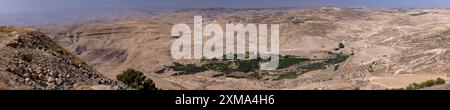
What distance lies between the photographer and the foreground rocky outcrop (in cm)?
1719

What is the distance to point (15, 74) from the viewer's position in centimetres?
1839

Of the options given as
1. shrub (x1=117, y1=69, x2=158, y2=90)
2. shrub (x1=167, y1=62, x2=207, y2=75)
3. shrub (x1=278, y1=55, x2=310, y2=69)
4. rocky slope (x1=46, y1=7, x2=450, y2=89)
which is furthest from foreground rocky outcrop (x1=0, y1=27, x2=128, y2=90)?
shrub (x1=278, y1=55, x2=310, y2=69)

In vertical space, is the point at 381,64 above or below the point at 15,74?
below

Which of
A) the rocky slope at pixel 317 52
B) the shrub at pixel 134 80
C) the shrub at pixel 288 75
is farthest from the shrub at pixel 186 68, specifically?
the shrub at pixel 134 80

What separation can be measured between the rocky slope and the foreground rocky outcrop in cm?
2761

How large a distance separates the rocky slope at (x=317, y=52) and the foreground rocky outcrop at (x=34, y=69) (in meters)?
27.6

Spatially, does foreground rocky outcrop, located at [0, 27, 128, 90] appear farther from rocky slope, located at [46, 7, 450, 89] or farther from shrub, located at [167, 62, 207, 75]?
shrub, located at [167, 62, 207, 75]

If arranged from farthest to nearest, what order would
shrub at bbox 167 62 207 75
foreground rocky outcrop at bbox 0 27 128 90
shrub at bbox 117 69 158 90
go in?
shrub at bbox 167 62 207 75 → shrub at bbox 117 69 158 90 → foreground rocky outcrop at bbox 0 27 128 90

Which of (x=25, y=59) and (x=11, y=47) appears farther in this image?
(x=11, y=47)

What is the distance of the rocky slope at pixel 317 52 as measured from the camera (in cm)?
5684

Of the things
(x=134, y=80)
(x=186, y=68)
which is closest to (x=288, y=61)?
(x=186, y=68)
